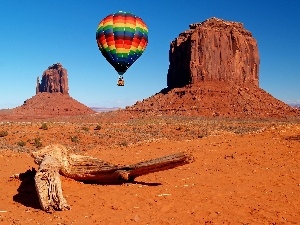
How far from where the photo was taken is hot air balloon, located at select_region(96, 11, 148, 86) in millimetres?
22703

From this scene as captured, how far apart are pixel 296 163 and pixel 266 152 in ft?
7.54

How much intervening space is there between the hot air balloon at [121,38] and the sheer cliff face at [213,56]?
8918cm

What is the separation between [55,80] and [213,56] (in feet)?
283

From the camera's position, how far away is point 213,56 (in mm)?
116188

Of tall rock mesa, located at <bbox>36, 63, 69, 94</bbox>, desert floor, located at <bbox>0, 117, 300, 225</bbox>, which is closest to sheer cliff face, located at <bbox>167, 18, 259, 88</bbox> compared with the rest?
tall rock mesa, located at <bbox>36, 63, 69, 94</bbox>

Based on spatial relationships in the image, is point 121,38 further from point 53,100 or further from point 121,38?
point 53,100

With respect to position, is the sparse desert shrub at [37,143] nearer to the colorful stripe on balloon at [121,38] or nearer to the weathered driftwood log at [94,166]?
the colorful stripe on balloon at [121,38]

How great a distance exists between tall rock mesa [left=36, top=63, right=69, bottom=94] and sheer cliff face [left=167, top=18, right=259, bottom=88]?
64369 mm

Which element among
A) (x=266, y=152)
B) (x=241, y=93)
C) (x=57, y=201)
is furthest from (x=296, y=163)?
(x=241, y=93)

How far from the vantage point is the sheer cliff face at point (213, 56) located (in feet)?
372

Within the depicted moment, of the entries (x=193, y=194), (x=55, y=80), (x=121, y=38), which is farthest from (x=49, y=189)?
(x=55, y=80)

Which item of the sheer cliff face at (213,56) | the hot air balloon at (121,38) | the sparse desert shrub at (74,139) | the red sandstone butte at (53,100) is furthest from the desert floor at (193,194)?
the red sandstone butte at (53,100)

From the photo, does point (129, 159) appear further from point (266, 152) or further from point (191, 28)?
point (191, 28)

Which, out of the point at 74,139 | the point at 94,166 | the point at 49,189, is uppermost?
the point at 74,139
